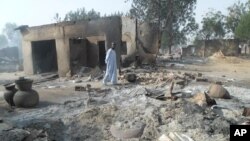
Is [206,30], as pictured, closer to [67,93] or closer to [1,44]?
[67,93]

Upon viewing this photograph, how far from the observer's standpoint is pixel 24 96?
31.7ft

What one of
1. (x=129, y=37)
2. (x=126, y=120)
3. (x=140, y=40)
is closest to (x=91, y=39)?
(x=129, y=37)

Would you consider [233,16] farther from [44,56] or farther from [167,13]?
[44,56]

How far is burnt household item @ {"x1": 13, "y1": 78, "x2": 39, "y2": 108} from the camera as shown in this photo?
31.8 ft

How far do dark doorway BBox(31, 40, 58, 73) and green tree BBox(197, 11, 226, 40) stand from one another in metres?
26.7

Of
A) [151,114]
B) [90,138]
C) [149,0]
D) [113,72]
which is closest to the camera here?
[90,138]

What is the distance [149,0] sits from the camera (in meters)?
38.2

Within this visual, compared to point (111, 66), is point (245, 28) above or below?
above

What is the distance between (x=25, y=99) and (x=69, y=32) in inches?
398

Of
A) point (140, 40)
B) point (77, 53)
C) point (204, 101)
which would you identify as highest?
point (140, 40)

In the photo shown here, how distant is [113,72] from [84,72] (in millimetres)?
4344

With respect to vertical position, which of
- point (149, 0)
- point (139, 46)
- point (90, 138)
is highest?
point (149, 0)

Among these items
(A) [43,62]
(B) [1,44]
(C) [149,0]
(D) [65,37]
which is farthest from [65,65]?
(B) [1,44]

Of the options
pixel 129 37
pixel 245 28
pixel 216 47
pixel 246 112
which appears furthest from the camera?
pixel 216 47
